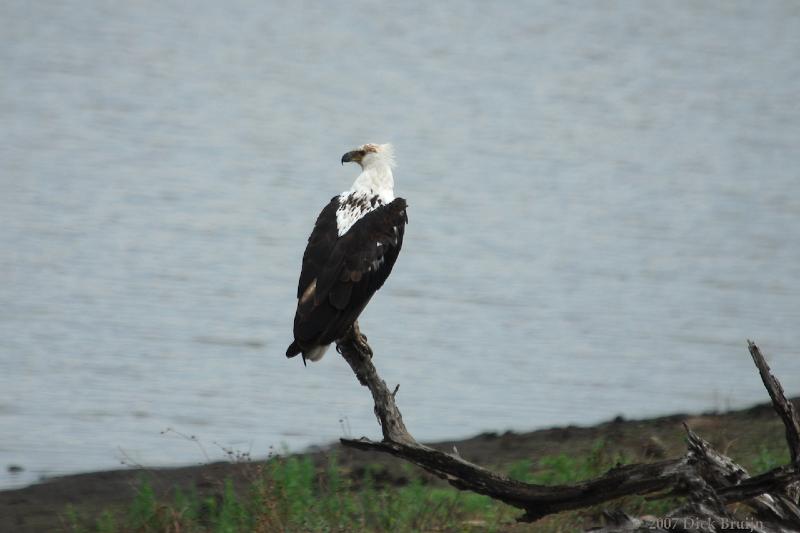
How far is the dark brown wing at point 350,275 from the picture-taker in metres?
6.73

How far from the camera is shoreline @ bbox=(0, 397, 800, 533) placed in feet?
27.4

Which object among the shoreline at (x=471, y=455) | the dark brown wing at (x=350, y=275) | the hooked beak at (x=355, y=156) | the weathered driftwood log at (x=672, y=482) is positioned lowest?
the weathered driftwood log at (x=672, y=482)

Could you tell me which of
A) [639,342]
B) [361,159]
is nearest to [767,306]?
[639,342]

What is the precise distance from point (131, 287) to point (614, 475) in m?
8.40

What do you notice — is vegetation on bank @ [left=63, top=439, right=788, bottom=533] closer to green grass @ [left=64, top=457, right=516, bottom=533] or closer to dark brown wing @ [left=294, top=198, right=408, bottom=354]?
green grass @ [left=64, top=457, right=516, bottom=533]

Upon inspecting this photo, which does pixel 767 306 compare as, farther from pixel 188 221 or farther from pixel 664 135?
pixel 664 135

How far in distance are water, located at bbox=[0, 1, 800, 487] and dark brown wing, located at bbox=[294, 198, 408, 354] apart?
258 centimetres

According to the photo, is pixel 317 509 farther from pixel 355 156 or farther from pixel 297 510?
pixel 355 156

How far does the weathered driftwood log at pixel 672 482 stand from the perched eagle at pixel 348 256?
1053 mm

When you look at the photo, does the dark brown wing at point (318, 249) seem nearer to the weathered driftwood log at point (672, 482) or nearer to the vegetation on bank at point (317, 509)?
the vegetation on bank at point (317, 509)

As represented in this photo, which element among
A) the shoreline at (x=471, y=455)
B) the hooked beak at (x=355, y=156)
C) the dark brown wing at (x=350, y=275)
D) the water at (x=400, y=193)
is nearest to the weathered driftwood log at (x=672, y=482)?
the dark brown wing at (x=350, y=275)

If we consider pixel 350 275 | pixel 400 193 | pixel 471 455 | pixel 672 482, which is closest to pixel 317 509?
pixel 350 275

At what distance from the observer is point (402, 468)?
902cm

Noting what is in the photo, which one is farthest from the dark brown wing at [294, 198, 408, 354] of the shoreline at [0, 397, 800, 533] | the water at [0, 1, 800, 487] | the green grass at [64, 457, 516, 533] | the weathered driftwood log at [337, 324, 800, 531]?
the water at [0, 1, 800, 487]
